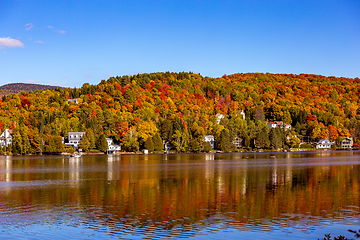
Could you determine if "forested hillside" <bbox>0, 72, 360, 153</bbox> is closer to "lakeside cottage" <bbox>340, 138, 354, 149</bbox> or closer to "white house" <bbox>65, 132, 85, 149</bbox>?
"lakeside cottage" <bbox>340, 138, 354, 149</bbox>

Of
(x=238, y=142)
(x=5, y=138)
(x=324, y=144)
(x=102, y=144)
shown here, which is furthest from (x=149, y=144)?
(x=324, y=144)

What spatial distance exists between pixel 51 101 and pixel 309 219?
171 m

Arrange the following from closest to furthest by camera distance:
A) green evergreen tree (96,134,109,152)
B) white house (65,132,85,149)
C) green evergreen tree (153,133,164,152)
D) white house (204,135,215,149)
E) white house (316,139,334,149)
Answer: green evergreen tree (96,134,109,152) → white house (65,132,85,149) → green evergreen tree (153,133,164,152) → white house (204,135,215,149) → white house (316,139,334,149)

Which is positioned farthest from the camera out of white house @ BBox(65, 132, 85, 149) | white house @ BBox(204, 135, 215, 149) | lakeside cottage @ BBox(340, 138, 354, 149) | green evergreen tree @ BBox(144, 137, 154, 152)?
lakeside cottage @ BBox(340, 138, 354, 149)

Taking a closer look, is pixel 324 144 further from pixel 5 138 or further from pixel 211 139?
pixel 5 138

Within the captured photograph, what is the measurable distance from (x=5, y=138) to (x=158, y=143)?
183ft

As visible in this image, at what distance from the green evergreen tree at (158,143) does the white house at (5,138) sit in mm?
52143

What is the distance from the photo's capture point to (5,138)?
13888 centimetres

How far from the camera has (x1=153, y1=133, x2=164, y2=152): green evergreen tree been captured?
140 meters

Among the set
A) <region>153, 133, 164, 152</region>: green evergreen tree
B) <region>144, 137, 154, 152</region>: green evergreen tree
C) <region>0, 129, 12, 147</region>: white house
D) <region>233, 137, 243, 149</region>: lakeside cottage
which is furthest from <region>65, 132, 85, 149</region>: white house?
<region>233, 137, 243, 149</region>: lakeside cottage

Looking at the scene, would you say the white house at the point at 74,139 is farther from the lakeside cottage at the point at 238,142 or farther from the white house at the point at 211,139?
the lakeside cottage at the point at 238,142

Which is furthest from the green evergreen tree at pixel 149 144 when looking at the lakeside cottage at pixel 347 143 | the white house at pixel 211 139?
the lakeside cottage at pixel 347 143

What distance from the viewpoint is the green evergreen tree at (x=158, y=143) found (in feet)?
460

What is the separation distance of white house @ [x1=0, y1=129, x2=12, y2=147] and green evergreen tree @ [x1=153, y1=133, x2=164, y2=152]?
171ft
